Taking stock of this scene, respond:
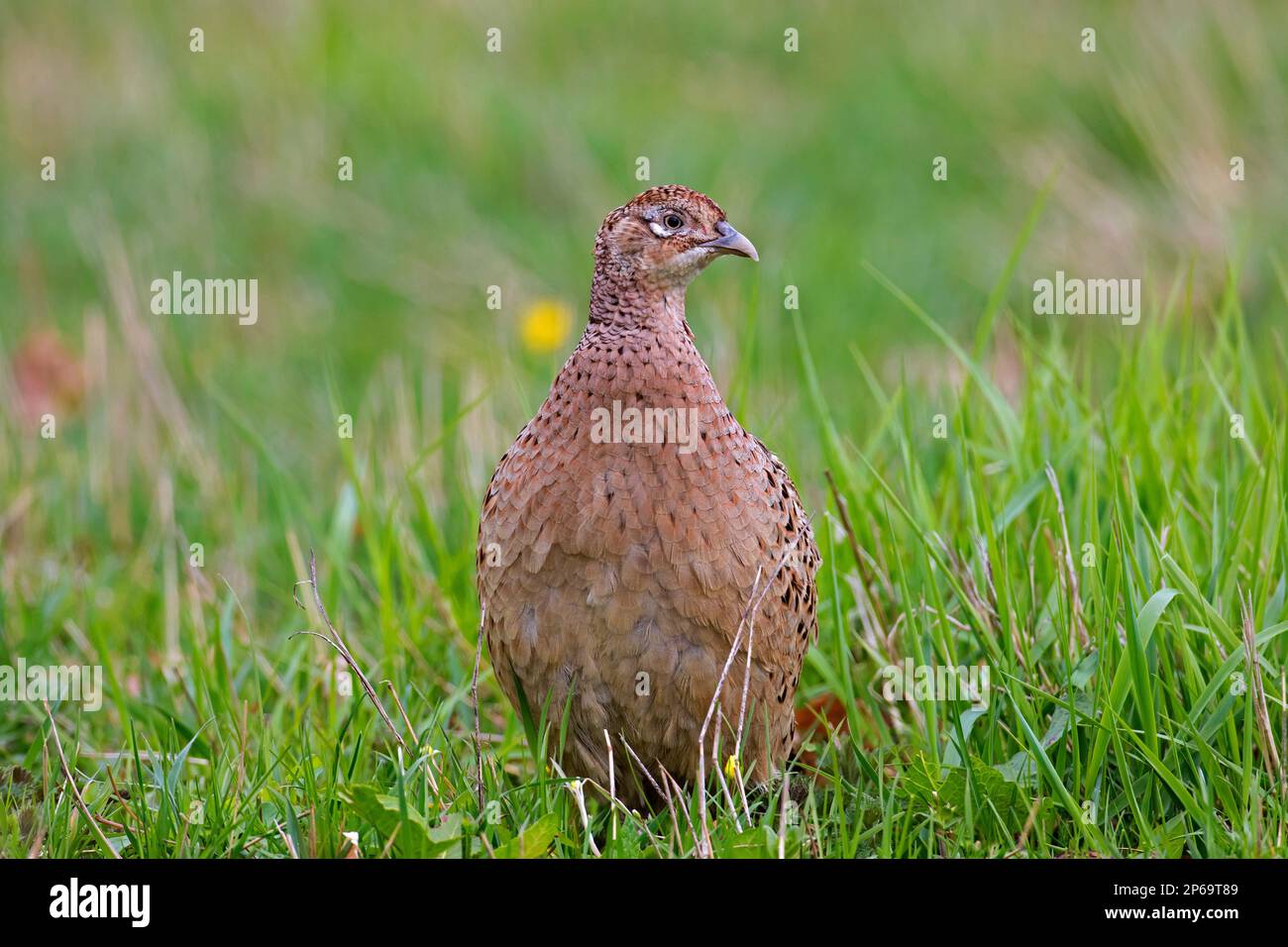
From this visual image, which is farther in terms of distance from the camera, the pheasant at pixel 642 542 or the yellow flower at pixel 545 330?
the yellow flower at pixel 545 330

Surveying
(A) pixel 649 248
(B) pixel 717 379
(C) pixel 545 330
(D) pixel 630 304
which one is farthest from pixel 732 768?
(C) pixel 545 330

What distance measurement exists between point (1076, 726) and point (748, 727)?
2.36ft

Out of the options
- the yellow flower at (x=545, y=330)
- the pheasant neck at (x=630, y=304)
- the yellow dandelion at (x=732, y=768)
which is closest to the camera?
the yellow dandelion at (x=732, y=768)

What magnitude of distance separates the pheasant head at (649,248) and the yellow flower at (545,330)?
3105 millimetres

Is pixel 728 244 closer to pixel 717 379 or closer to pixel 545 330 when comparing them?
pixel 717 379

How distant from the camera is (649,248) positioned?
3.78 metres

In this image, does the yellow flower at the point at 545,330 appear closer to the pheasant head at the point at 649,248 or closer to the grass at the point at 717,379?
the grass at the point at 717,379

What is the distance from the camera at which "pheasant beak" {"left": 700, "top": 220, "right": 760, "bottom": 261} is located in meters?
3.86

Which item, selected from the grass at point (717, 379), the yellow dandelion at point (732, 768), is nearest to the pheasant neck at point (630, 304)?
the grass at point (717, 379)

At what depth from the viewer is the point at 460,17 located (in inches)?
422

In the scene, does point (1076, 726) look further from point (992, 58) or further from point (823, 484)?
point (992, 58)

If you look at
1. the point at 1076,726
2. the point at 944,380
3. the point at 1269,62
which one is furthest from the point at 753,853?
the point at 1269,62

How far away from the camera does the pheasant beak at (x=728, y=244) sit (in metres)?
3.86

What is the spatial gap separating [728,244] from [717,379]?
2.05 m
